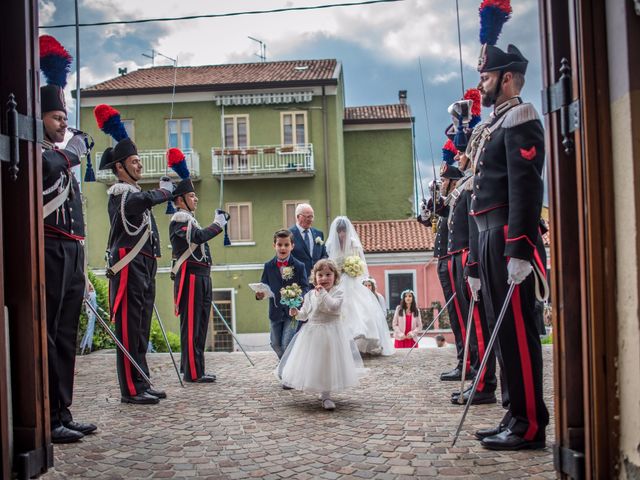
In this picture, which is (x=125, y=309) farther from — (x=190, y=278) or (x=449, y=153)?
(x=449, y=153)

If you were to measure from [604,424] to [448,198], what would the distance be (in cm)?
405

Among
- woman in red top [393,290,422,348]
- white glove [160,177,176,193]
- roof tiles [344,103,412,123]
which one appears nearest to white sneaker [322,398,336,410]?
white glove [160,177,176,193]

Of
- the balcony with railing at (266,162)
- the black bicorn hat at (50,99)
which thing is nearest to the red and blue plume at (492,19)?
the black bicorn hat at (50,99)

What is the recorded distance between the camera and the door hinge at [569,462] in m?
2.95

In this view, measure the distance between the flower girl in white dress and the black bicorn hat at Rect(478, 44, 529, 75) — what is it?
2.29 meters

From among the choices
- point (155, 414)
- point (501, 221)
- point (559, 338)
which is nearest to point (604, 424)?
point (559, 338)

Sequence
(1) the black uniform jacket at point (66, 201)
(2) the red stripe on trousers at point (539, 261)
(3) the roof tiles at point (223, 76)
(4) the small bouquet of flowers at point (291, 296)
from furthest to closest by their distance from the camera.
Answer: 1. (3) the roof tiles at point (223, 76)
2. (4) the small bouquet of flowers at point (291, 296)
3. (1) the black uniform jacket at point (66, 201)
4. (2) the red stripe on trousers at point (539, 261)

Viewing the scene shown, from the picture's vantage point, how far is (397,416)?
5.07 meters

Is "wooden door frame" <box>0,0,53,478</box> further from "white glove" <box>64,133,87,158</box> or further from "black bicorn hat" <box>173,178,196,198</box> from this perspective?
"black bicorn hat" <box>173,178,196,198</box>

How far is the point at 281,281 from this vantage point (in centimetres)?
729

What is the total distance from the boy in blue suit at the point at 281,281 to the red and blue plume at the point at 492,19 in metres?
3.43

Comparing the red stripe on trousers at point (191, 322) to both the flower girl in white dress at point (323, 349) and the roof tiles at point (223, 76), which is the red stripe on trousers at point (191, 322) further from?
the roof tiles at point (223, 76)

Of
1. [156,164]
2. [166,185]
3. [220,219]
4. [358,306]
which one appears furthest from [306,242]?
[156,164]

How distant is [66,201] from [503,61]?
3177 millimetres
